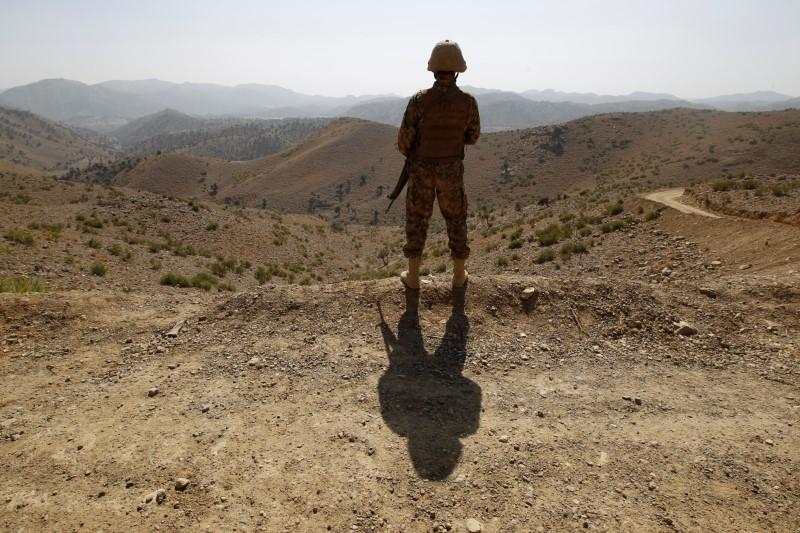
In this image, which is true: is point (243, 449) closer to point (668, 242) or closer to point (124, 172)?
point (668, 242)

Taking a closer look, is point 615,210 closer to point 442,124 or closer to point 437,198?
point 437,198

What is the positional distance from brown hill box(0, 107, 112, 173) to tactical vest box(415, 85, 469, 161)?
141499 mm

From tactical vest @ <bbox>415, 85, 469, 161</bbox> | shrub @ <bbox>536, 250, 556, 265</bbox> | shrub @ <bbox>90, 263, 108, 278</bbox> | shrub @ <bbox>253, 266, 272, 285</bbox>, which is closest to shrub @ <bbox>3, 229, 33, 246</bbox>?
shrub @ <bbox>90, 263, 108, 278</bbox>

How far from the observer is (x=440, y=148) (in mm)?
5969

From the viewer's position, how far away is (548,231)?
16.0m

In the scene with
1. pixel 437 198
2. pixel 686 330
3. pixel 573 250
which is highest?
pixel 437 198

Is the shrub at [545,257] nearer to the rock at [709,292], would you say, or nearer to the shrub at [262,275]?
the rock at [709,292]

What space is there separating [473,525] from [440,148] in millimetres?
4488

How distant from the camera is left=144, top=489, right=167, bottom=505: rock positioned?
321cm

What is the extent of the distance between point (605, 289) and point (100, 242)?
52.0ft

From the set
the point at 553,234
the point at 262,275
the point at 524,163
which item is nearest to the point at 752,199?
the point at 553,234

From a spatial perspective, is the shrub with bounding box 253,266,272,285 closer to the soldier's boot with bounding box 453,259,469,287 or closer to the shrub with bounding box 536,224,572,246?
the shrub with bounding box 536,224,572,246

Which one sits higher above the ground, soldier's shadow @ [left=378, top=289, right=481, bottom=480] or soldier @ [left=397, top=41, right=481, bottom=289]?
soldier @ [left=397, top=41, right=481, bottom=289]

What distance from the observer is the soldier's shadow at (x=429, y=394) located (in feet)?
12.4
